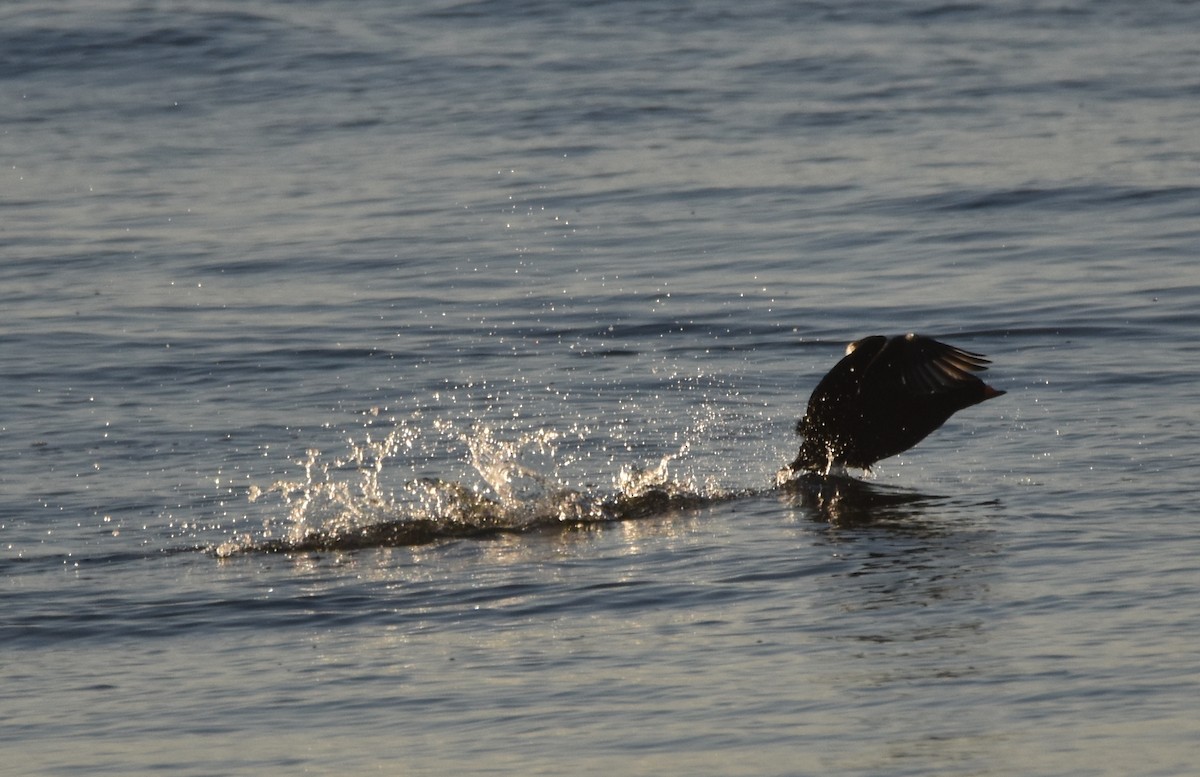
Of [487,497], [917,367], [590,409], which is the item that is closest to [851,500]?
[917,367]

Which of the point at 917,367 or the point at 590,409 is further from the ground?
the point at 917,367

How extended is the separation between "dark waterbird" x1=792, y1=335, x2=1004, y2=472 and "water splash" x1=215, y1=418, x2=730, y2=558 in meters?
0.43

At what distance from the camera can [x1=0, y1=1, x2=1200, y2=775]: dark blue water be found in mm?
4941

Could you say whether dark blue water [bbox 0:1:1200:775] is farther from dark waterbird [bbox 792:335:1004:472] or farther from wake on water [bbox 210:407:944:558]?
dark waterbird [bbox 792:335:1004:472]

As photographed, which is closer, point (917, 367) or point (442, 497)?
point (917, 367)

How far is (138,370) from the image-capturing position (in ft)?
31.1

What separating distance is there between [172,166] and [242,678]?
10.0 m

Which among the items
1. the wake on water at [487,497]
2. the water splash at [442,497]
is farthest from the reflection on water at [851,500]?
the water splash at [442,497]

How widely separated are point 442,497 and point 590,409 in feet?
4.99

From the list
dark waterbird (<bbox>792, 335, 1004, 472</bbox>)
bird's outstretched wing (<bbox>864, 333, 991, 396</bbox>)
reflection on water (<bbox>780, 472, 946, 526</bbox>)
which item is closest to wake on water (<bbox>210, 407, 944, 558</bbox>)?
reflection on water (<bbox>780, 472, 946, 526</bbox>)

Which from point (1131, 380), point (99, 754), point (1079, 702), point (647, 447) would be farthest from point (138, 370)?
point (1079, 702)

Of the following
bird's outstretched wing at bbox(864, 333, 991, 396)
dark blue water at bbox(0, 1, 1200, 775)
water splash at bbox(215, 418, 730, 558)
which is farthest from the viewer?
bird's outstretched wing at bbox(864, 333, 991, 396)

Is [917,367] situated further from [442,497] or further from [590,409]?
[590,409]

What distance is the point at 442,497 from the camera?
23.7 ft
